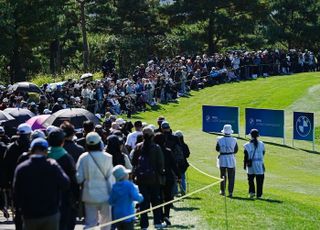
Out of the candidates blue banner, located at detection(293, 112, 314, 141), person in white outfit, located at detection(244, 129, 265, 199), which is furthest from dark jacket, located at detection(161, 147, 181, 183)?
blue banner, located at detection(293, 112, 314, 141)

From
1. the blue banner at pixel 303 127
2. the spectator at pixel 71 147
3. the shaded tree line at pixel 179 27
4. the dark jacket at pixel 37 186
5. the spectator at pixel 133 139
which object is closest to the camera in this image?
the dark jacket at pixel 37 186

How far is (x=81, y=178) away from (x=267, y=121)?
2468 centimetres

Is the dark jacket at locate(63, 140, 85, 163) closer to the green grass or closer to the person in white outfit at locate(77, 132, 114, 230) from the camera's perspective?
the person in white outfit at locate(77, 132, 114, 230)

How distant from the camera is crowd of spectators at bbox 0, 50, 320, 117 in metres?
39.2

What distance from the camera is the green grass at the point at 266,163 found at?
1821cm

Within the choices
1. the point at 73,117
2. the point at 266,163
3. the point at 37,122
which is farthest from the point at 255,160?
the point at 266,163

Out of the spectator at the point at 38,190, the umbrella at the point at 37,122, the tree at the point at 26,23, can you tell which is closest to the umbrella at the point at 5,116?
the umbrella at the point at 37,122

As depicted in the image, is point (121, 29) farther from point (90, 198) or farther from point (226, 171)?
point (90, 198)

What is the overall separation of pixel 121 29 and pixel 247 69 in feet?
46.4

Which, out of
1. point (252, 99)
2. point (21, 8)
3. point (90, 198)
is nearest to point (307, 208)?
point (90, 198)

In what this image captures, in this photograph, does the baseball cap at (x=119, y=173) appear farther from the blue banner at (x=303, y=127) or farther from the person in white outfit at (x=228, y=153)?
the blue banner at (x=303, y=127)

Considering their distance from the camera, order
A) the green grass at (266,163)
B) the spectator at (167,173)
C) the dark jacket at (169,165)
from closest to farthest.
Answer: the spectator at (167,173)
the dark jacket at (169,165)
the green grass at (266,163)

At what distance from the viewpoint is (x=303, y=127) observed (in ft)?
117

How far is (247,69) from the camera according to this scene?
53031 millimetres
